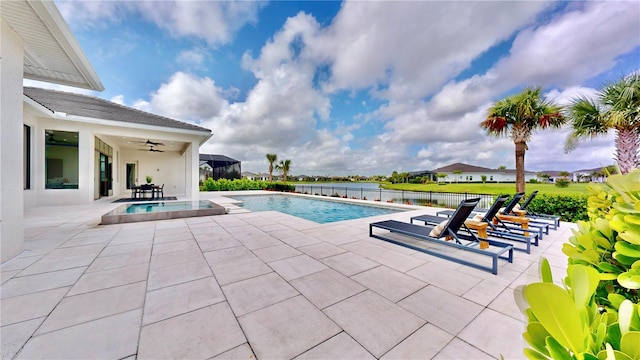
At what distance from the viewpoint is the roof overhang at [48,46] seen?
3.46 m

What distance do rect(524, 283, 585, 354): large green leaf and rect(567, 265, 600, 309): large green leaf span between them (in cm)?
10

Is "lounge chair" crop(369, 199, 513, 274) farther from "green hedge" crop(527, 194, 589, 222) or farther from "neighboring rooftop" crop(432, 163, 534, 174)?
Result: "neighboring rooftop" crop(432, 163, 534, 174)

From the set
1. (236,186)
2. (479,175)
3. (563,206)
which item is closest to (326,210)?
(563,206)

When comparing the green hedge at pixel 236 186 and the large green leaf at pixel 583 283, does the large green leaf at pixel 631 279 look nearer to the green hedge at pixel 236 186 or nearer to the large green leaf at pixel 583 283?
the large green leaf at pixel 583 283

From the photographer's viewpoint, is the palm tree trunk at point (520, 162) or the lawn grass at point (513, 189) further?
the lawn grass at point (513, 189)

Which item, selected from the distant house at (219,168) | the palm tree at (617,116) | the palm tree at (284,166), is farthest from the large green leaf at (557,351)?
the palm tree at (284,166)

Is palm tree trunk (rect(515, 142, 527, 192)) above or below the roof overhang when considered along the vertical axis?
below

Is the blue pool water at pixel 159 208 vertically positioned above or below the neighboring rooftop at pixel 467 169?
below

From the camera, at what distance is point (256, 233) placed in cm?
542

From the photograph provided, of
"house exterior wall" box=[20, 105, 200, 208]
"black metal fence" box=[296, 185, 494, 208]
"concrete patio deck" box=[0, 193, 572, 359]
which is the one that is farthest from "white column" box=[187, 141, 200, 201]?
"black metal fence" box=[296, 185, 494, 208]

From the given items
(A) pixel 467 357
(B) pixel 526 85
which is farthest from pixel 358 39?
(A) pixel 467 357

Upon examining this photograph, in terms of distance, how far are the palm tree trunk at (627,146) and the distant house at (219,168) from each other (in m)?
26.1

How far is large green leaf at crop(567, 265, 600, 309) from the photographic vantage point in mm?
535

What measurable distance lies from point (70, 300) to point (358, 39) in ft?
34.1
